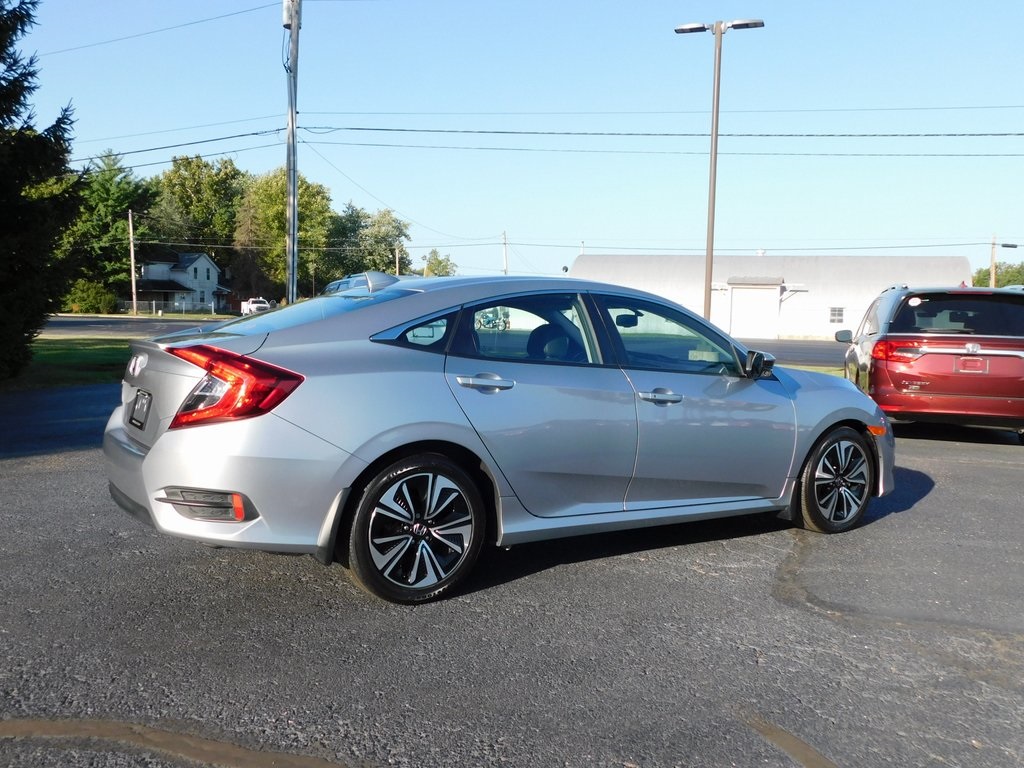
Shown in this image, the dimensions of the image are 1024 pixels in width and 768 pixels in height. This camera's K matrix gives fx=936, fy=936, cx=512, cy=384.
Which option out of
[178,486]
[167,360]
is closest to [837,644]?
[178,486]

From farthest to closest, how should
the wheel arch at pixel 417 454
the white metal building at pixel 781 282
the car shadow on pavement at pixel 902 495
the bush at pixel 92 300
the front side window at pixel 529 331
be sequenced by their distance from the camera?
the bush at pixel 92 300 → the white metal building at pixel 781 282 → the car shadow on pavement at pixel 902 495 → the front side window at pixel 529 331 → the wheel arch at pixel 417 454

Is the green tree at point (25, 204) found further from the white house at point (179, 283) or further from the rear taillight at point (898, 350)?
the white house at point (179, 283)

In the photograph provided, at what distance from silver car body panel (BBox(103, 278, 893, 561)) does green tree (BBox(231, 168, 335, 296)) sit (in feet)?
284

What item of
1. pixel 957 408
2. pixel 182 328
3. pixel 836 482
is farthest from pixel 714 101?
pixel 182 328

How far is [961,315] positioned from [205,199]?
10475 centimetres

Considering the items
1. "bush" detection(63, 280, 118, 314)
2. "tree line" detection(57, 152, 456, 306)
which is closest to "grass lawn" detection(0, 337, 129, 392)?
"bush" detection(63, 280, 118, 314)

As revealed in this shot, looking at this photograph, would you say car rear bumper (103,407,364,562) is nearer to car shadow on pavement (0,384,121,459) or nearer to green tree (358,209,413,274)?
car shadow on pavement (0,384,121,459)

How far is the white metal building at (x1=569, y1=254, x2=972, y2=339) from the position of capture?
62.1m

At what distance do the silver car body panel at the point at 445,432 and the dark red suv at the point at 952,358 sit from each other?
4507 mm

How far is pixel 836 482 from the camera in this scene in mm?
5980

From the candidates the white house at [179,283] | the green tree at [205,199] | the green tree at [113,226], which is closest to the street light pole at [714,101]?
the green tree at [113,226]

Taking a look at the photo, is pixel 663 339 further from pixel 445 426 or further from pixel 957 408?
pixel 957 408

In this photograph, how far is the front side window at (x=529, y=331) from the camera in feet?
15.5

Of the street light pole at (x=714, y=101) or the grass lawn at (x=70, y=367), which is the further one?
the street light pole at (x=714, y=101)
